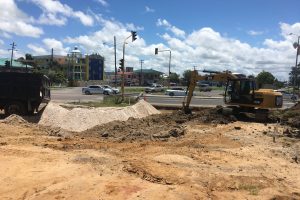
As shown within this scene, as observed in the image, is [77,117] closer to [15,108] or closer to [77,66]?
[15,108]

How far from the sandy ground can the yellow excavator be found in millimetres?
6511

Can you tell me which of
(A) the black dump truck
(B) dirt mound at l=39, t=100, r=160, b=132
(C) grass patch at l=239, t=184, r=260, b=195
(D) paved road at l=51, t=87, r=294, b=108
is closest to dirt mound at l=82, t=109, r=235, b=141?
(B) dirt mound at l=39, t=100, r=160, b=132

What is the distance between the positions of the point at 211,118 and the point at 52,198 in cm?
1648

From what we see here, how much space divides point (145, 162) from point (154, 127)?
28.6ft

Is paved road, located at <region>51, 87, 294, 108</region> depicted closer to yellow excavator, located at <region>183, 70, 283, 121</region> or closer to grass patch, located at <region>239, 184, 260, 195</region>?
yellow excavator, located at <region>183, 70, 283, 121</region>

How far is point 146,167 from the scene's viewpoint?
13.5 metres

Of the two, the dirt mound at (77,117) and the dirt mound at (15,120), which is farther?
the dirt mound at (77,117)

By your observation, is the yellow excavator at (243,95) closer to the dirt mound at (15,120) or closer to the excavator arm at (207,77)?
the excavator arm at (207,77)

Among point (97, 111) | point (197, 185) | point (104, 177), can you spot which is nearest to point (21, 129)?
point (97, 111)

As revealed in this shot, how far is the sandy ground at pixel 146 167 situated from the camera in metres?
11.4

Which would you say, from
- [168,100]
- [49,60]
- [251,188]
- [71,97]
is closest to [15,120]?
[251,188]

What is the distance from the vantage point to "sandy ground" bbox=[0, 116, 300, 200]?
11406 millimetres

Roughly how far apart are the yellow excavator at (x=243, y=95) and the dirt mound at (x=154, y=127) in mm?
1335

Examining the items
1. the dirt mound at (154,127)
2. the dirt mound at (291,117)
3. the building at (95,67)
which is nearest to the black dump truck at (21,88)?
the dirt mound at (154,127)
